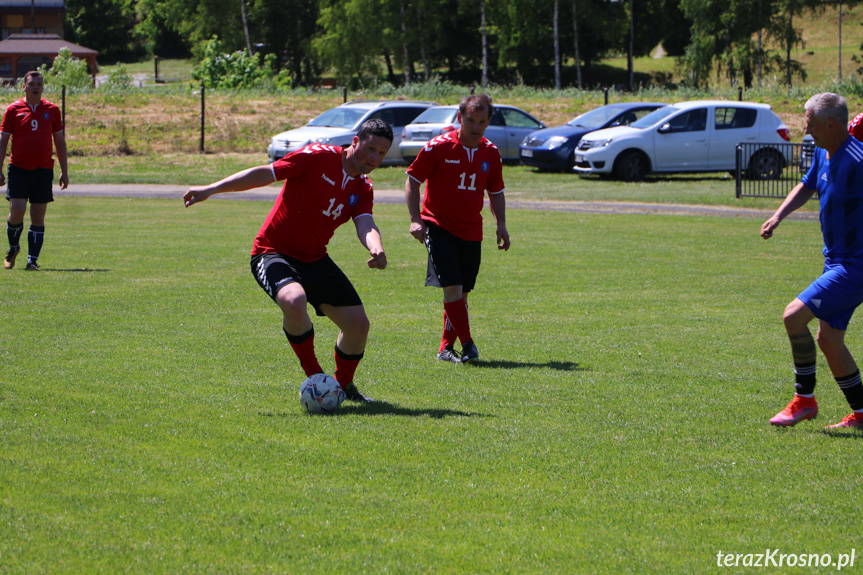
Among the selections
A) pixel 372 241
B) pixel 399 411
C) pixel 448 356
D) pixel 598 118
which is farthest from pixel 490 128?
pixel 399 411

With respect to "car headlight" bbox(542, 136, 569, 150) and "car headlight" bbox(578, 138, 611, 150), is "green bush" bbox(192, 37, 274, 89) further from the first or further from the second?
"car headlight" bbox(578, 138, 611, 150)

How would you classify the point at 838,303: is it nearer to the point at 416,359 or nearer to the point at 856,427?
the point at 856,427

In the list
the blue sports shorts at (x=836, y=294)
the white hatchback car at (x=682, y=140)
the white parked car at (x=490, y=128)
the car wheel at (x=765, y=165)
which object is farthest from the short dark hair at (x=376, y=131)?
the white parked car at (x=490, y=128)

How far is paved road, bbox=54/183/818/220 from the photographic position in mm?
19625

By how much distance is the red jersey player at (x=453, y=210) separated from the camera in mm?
7805

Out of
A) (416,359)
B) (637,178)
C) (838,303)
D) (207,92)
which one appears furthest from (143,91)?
(838,303)

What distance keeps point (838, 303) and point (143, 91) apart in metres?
40.1

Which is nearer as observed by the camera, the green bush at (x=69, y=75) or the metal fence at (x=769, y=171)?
the metal fence at (x=769, y=171)

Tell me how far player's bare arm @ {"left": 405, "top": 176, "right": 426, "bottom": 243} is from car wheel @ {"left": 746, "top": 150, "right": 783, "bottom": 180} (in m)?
16.4

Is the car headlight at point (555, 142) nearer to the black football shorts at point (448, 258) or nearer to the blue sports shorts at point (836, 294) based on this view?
the black football shorts at point (448, 258)

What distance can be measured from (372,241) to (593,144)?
20.1 m

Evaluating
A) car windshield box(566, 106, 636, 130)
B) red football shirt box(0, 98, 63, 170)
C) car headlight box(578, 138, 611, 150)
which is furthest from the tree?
red football shirt box(0, 98, 63, 170)

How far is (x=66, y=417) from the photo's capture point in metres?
5.72

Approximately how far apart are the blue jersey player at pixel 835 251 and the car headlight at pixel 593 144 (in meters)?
19.4
